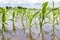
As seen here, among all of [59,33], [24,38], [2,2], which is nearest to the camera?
[24,38]

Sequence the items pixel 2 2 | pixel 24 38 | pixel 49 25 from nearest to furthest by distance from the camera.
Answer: pixel 24 38, pixel 49 25, pixel 2 2

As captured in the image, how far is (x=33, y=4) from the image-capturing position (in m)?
2.49

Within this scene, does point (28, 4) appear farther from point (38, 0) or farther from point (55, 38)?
point (55, 38)

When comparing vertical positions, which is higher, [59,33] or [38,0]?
[38,0]

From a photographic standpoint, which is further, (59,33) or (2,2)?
(2,2)

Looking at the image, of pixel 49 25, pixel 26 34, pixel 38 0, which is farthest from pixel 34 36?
pixel 38 0

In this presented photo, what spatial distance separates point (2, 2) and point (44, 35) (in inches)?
36.2

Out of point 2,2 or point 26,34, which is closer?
point 26,34

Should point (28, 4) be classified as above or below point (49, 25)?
above

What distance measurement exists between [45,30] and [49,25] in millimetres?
177

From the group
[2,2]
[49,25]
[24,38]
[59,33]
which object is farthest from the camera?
[2,2]

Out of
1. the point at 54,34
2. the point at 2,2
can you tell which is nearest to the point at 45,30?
the point at 54,34

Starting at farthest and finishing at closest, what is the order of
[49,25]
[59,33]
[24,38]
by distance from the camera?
[49,25] < [59,33] < [24,38]

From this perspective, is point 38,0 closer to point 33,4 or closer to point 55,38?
point 33,4
